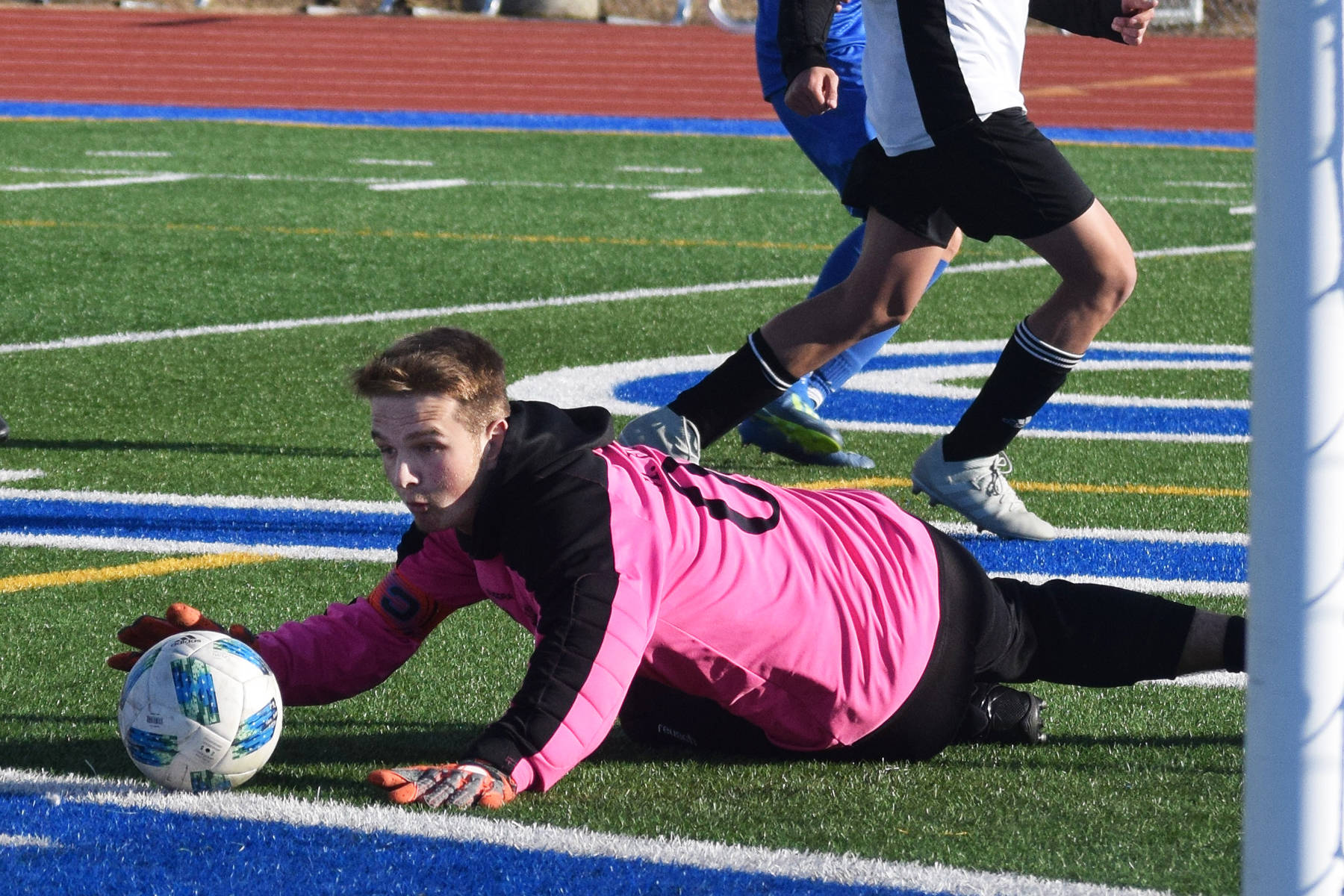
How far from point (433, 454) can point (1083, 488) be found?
306 cm

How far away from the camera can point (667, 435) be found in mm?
5297

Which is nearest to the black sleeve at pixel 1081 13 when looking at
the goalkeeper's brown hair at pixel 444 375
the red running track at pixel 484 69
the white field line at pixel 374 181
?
the goalkeeper's brown hair at pixel 444 375

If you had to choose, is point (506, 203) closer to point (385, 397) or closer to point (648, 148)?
point (648, 148)

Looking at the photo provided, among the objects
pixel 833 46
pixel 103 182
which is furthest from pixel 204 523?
pixel 103 182

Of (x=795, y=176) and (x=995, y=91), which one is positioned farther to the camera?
(x=795, y=176)

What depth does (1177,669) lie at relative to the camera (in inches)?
150

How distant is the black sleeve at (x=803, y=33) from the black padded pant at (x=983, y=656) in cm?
217

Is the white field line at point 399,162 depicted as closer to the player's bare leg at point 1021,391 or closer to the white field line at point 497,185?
the white field line at point 497,185

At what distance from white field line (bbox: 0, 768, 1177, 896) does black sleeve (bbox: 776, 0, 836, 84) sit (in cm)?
289

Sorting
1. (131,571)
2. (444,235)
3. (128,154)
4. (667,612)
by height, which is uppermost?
(667,612)

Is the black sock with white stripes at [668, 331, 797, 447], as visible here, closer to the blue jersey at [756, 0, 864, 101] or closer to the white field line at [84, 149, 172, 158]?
the blue jersey at [756, 0, 864, 101]

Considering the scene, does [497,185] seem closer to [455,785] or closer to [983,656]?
[983,656]

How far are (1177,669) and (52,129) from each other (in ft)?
58.0

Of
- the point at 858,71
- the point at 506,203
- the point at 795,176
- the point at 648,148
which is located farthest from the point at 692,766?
the point at 648,148
